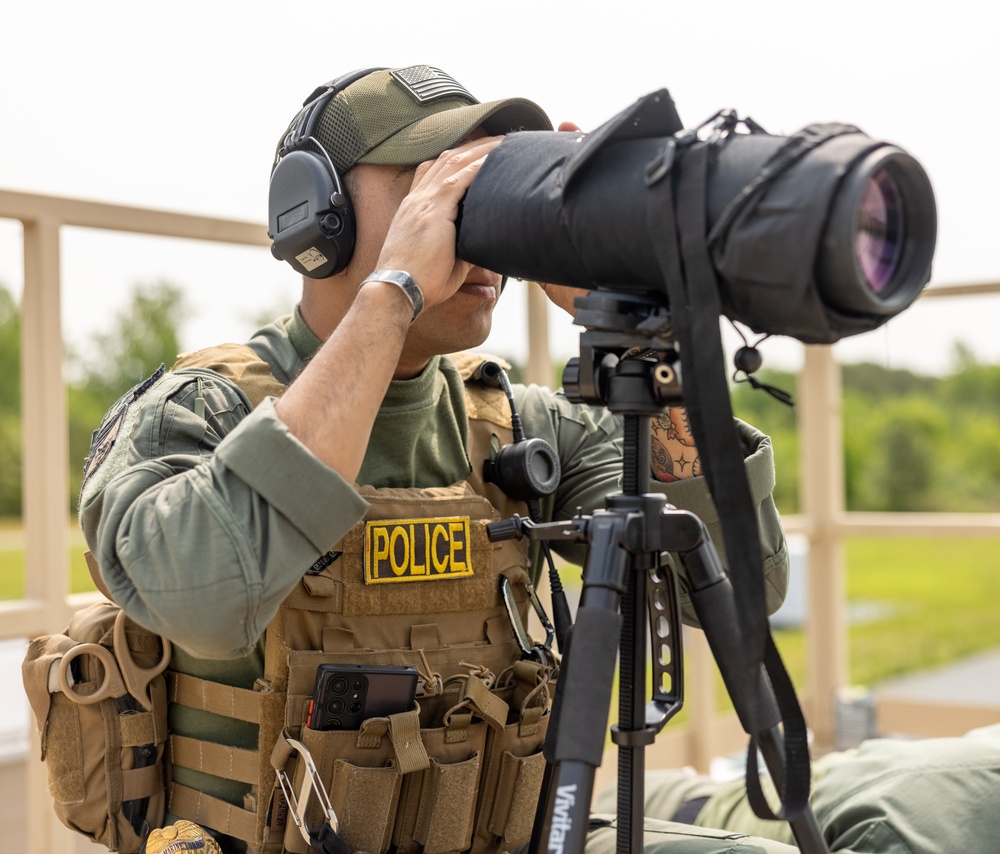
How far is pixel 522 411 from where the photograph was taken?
164 cm

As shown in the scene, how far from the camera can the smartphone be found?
4.03 feet

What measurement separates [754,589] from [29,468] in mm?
1379

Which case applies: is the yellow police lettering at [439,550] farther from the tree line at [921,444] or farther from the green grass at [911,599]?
the tree line at [921,444]

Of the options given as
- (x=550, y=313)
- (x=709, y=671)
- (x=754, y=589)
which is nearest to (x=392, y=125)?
(x=754, y=589)

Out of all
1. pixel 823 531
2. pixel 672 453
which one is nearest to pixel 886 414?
pixel 823 531

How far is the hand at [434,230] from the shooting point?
1.16 m

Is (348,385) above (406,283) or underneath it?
underneath

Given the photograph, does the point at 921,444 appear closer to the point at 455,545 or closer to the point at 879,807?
the point at 879,807

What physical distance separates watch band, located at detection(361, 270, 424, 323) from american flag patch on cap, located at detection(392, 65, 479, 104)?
1.10ft

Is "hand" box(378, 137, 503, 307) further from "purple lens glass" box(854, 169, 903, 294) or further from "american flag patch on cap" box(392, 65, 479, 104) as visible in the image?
"purple lens glass" box(854, 169, 903, 294)

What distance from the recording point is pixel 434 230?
3.82ft

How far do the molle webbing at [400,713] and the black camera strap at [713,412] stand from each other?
1.52 ft

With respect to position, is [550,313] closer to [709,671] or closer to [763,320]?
[709,671]

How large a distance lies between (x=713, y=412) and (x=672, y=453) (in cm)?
56
